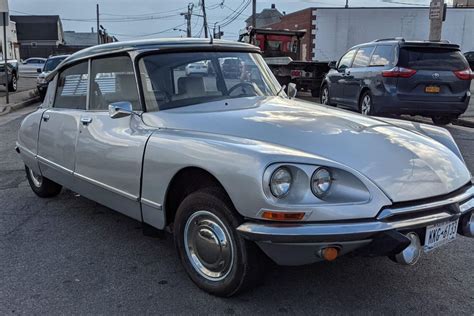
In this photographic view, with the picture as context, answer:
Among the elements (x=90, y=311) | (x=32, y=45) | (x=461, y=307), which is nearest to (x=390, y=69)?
(x=461, y=307)

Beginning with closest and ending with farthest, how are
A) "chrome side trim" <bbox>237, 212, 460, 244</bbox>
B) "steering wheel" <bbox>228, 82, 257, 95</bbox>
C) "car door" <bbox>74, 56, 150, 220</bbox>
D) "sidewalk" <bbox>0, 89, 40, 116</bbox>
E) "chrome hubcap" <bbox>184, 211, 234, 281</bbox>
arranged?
"chrome side trim" <bbox>237, 212, 460, 244</bbox> → "chrome hubcap" <bbox>184, 211, 234, 281</bbox> → "car door" <bbox>74, 56, 150, 220</bbox> → "steering wheel" <bbox>228, 82, 257, 95</bbox> → "sidewalk" <bbox>0, 89, 40, 116</bbox>

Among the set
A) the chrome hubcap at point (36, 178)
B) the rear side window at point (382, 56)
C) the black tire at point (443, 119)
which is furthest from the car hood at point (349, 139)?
the black tire at point (443, 119)

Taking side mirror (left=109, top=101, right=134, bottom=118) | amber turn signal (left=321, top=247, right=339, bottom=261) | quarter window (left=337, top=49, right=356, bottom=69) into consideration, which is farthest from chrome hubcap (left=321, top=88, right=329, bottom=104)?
amber turn signal (left=321, top=247, right=339, bottom=261)

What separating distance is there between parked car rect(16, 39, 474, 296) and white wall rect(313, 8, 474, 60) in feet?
89.5

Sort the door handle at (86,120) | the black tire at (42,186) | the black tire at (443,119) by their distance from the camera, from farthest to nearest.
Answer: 1. the black tire at (443,119)
2. the black tire at (42,186)
3. the door handle at (86,120)

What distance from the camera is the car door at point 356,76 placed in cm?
1086

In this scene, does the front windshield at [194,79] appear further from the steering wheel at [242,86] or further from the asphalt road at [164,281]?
the asphalt road at [164,281]

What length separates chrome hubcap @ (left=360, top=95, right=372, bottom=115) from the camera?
1052 cm

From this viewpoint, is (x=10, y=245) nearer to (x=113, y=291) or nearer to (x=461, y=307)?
(x=113, y=291)

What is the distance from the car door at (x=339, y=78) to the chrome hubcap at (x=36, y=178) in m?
8.06

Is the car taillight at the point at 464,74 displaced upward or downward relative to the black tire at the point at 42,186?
upward

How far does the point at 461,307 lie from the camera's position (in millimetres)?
3119

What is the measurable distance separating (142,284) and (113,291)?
0.21 m

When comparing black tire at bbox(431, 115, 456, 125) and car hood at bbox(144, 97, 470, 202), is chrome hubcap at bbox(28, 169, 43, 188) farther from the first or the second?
black tire at bbox(431, 115, 456, 125)
